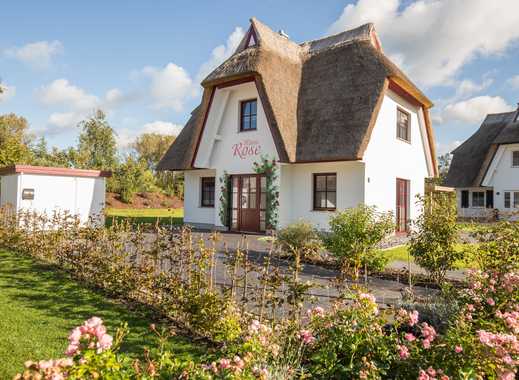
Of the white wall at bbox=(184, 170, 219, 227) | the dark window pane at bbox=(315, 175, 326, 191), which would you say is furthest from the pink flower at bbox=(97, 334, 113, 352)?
the white wall at bbox=(184, 170, 219, 227)

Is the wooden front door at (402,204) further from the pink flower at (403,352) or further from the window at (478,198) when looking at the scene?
the window at (478,198)

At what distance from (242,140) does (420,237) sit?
31.4 ft

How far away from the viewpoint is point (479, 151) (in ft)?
104

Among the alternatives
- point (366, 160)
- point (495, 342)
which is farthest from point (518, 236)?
point (366, 160)

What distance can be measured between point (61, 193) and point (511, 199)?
28.7m

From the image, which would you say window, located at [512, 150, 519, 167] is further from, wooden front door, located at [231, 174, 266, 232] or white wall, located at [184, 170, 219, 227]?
white wall, located at [184, 170, 219, 227]

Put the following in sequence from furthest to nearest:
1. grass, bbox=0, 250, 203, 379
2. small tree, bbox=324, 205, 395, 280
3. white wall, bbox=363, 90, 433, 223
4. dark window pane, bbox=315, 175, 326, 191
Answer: dark window pane, bbox=315, 175, 326, 191, white wall, bbox=363, 90, 433, 223, small tree, bbox=324, 205, 395, 280, grass, bbox=0, 250, 203, 379

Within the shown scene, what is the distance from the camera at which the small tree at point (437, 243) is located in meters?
6.98

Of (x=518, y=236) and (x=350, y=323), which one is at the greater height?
(x=518, y=236)

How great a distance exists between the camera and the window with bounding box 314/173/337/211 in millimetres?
14273

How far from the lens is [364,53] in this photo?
14867mm

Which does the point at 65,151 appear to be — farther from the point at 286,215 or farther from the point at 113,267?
the point at 113,267

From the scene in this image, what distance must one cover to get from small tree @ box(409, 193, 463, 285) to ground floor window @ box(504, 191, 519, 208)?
24.7 meters

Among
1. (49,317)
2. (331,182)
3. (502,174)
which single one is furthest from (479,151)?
(49,317)
